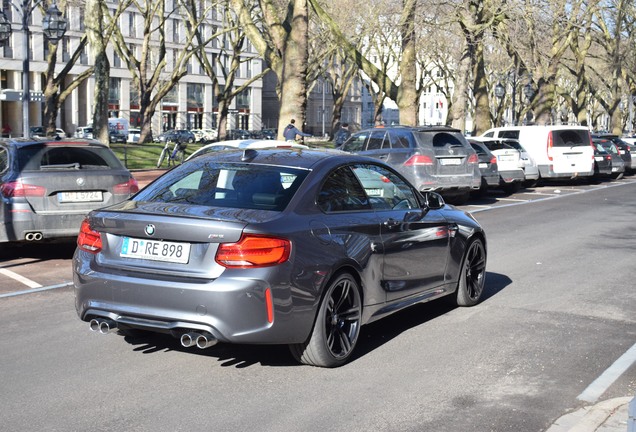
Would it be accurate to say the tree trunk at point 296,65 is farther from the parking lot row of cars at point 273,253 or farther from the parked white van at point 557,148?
the parking lot row of cars at point 273,253

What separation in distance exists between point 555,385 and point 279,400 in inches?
72.8

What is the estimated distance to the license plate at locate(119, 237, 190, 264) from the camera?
19.8ft

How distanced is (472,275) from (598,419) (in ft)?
11.9

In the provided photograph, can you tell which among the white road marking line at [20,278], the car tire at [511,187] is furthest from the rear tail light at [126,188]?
the car tire at [511,187]

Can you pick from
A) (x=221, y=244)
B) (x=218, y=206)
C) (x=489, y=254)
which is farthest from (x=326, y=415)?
(x=489, y=254)

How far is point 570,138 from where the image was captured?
1121 inches

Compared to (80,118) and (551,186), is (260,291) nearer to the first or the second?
(551,186)

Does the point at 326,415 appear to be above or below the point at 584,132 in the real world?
below

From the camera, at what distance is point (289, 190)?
653 cm

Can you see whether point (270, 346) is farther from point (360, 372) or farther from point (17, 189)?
point (17, 189)

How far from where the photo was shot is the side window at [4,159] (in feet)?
38.5

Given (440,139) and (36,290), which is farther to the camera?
(440,139)

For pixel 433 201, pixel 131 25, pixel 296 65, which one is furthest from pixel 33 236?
pixel 131 25

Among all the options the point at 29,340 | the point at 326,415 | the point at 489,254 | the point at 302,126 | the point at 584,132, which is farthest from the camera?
the point at 584,132
